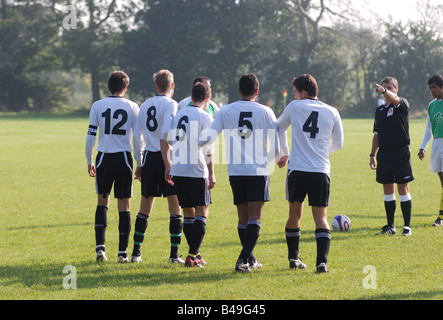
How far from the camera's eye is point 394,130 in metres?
8.52

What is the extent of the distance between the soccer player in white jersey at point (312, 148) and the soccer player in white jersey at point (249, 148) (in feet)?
0.67

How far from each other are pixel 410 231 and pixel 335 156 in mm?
13578

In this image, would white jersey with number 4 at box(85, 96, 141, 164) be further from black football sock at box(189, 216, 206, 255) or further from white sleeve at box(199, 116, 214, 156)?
black football sock at box(189, 216, 206, 255)

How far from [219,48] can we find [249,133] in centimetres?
5809

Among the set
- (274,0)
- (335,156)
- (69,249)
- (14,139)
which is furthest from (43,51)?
(69,249)

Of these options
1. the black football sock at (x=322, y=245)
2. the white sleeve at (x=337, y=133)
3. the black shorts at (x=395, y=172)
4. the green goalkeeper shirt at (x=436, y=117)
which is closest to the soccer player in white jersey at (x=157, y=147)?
the black football sock at (x=322, y=245)

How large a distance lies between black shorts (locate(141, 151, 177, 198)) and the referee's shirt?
333cm

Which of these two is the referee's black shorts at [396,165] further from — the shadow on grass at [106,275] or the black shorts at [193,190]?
the shadow on grass at [106,275]

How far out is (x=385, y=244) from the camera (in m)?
8.01

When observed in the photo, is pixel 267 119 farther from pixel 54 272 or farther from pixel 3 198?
pixel 3 198

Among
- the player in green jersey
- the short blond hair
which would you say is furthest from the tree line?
the short blond hair

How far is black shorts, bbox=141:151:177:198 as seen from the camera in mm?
6980

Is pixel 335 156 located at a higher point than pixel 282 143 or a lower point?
lower

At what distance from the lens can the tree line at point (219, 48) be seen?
6047cm
